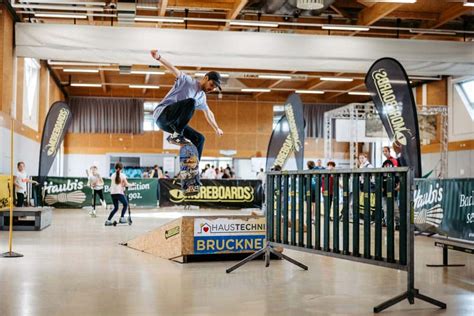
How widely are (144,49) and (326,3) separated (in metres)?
4.80

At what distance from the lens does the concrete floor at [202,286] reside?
15.9ft

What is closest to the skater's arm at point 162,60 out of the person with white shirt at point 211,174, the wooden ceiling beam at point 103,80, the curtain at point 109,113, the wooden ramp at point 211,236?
the wooden ramp at point 211,236

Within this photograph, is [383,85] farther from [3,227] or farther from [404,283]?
[3,227]

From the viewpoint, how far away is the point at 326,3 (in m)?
13.8

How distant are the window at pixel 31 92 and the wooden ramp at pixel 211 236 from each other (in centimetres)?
1254

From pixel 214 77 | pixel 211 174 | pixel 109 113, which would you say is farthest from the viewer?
pixel 109 113

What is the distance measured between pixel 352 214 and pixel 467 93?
17425 millimetres

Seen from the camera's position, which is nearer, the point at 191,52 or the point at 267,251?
the point at 267,251

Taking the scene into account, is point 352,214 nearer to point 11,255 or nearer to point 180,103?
point 180,103

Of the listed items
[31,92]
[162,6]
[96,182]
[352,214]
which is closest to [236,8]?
[162,6]

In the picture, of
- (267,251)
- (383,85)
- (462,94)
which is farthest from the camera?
(462,94)

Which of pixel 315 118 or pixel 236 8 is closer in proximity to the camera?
pixel 236 8

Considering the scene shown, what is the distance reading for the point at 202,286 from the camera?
5875 mm

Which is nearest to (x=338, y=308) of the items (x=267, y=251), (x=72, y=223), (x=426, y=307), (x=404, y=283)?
(x=426, y=307)
